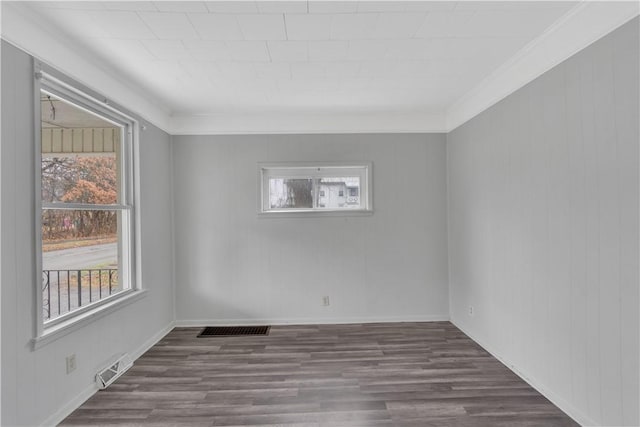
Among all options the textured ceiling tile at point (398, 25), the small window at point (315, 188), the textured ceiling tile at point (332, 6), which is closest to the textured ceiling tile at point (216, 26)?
the textured ceiling tile at point (332, 6)

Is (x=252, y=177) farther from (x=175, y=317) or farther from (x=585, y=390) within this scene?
(x=585, y=390)

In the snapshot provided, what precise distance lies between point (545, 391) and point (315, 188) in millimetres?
2876

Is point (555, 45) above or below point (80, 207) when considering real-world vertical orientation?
above

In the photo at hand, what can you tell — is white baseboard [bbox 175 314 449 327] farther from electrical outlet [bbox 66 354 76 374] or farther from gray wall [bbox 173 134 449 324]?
electrical outlet [bbox 66 354 76 374]

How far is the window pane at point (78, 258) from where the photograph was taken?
86.1 inches

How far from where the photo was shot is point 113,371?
8.78ft

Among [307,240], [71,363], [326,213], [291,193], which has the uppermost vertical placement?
[291,193]

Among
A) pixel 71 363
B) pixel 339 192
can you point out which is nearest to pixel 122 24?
pixel 71 363

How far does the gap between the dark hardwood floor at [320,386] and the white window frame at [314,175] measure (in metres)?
1.42

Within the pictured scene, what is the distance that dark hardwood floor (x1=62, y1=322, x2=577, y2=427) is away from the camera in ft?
7.16

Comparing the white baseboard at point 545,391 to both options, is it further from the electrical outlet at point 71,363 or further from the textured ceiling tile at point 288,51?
the electrical outlet at point 71,363

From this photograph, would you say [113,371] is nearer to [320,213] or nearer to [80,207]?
[80,207]

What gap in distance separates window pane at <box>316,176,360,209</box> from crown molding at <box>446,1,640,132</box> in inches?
61.3

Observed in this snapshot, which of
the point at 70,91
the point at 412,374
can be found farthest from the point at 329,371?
the point at 70,91
